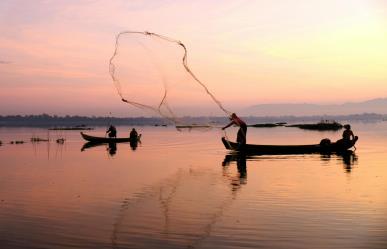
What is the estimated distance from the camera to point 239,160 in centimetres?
2927

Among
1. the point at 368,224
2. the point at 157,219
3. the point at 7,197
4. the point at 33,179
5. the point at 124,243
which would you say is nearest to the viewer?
the point at 124,243

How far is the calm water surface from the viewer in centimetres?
1049

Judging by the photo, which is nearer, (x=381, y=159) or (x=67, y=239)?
(x=67, y=239)

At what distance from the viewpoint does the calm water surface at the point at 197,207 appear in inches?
413

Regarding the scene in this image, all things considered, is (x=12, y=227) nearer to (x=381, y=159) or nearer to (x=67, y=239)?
(x=67, y=239)

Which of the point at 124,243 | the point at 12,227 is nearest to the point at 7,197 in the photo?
the point at 12,227

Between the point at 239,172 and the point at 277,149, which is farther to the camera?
the point at 277,149

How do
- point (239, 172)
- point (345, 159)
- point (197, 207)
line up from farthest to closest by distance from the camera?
point (345, 159) < point (239, 172) < point (197, 207)

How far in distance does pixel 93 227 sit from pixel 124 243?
72.5 inches

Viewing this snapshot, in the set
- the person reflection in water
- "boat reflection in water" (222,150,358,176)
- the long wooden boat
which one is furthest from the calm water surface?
the long wooden boat

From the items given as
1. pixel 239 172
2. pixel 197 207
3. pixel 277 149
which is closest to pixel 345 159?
pixel 277 149

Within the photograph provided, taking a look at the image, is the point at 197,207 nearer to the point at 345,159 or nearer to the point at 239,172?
the point at 239,172

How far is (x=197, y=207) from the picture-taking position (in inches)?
565

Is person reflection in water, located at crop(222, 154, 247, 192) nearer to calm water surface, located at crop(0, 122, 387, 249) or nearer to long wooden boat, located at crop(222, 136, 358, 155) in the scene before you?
calm water surface, located at crop(0, 122, 387, 249)
